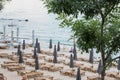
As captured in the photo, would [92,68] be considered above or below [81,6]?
below

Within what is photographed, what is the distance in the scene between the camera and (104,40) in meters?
7.85

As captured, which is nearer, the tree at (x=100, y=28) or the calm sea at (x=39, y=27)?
the tree at (x=100, y=28)

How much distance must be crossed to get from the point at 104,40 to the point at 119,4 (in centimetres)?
99

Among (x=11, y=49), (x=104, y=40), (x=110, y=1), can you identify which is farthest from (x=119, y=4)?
(x=11, y=49)

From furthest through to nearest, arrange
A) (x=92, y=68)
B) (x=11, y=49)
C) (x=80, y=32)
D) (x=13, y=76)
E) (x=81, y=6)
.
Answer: (x=11, y=49)
(x=92, y=68)
(x=13, y=76)
(x=80, y=32)
(x=81, y=6)

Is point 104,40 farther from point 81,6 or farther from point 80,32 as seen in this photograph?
point 81,6

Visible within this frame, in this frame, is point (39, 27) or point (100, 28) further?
point (39, 27)

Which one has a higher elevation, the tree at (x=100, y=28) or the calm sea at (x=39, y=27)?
the calm sea at (x=39, y=27)

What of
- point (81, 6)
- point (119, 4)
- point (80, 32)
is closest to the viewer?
point (81, 6)

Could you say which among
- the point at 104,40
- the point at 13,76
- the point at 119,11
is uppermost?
the point at 119,11

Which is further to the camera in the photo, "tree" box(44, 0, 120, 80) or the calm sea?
the calm sea

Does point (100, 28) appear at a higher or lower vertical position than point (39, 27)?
lower

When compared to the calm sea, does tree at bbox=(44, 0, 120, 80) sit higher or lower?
lower

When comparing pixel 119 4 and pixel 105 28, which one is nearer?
pixel 119 4
